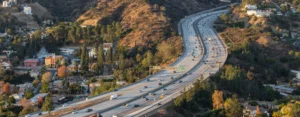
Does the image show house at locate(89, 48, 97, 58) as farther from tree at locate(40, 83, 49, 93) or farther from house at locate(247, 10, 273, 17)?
house at locate(247, 10, 273, 17)

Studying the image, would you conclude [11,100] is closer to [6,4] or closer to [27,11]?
[27,11]

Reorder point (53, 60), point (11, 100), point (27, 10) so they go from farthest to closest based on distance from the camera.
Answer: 1. point (27, 10)
2. point (53, 60)
3. point (11, 100)

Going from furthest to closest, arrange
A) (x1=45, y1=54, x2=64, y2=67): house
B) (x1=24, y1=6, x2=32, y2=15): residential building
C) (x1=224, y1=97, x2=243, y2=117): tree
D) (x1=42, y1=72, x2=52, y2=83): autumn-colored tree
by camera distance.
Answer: (x1=24, y1=6, x2=32, y2=15): residential building
(x1=45, y1=54, x2=64, y2=67): house
(x1=42, y1=72, x2=52, y2=83): autumn-colored tree
(x1=224, y1=97, x2=243, y2=117): tree

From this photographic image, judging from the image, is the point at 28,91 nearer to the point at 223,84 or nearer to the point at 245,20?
the point at 223,84

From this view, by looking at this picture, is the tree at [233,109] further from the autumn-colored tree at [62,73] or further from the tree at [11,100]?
the autumn-colored tree at [62,73]

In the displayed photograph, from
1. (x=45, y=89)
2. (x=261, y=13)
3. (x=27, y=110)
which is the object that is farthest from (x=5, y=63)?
(x=261, y=13)

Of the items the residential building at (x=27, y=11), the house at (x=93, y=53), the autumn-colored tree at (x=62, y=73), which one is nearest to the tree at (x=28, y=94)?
the autumn-colored tree at (x=62, y=73)

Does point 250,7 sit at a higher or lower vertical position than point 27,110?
higher

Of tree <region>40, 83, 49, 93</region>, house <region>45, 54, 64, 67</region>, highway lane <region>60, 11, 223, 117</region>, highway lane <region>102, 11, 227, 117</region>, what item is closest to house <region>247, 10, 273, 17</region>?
highway lane <region>102, 11, 227, 117</region>

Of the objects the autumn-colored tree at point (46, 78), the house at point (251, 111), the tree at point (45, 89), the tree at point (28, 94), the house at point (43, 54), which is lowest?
the house at point (251, 111)

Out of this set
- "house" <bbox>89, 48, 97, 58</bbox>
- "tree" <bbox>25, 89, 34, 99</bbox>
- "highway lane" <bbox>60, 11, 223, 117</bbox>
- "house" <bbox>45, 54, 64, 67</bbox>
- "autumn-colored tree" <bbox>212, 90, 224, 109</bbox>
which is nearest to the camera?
"highway lane" <bbox>60, 11, 223, 117</bbox>
